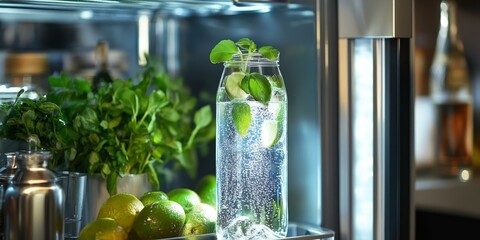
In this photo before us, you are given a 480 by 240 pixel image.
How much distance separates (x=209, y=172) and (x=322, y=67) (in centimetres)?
31

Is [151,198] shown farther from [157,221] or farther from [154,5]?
[154,5]

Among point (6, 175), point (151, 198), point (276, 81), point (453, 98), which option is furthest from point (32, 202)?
point (453, 98)

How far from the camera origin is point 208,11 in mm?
1257

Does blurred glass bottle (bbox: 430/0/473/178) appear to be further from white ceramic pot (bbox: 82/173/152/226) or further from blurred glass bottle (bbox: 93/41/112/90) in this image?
Result: white ceramic pot (bbox: 82/173/152/226)

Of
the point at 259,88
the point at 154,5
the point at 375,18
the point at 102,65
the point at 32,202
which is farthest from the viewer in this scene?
the point at 102,65

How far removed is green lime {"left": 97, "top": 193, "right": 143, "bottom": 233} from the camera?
3.23 feet

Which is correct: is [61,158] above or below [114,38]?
below

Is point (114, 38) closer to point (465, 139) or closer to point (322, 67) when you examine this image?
point (322, 67)

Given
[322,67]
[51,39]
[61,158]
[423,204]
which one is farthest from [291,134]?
[423,204]

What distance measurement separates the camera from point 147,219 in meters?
0.97

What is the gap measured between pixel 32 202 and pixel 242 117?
260 mm

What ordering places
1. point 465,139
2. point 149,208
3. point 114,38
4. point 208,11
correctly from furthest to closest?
point 465,139, point 114,38, point 208,11, point 149,208

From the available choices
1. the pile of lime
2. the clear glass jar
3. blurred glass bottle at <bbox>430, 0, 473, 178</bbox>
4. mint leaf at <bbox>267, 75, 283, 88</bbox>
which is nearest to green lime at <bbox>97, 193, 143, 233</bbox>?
the pile of lime

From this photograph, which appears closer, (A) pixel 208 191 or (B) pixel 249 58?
(B) pixel 249 58
